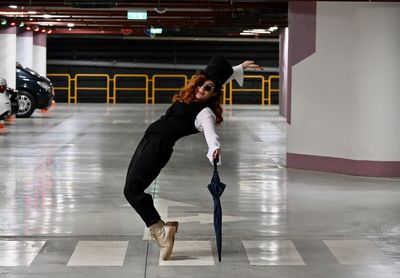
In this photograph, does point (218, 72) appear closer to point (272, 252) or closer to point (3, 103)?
point (272, 252)

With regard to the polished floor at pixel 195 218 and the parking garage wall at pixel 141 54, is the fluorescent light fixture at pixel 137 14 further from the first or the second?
the parking garage wall at pixel 141 54

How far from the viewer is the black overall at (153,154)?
8.10 metres

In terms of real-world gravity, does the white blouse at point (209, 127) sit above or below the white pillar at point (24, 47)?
below

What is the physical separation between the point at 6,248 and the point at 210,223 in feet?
7.31

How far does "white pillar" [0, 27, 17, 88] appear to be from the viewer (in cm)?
2825

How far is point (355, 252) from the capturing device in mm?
8492

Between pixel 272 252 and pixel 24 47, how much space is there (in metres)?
26.6

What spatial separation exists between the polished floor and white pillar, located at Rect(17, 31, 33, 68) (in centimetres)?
1583

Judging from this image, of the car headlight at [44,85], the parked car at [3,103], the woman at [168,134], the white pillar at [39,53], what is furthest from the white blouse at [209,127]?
the white pillar at [39,53]

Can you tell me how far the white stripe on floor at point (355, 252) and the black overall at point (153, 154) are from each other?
154 centimetres

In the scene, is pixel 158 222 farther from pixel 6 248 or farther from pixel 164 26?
pixel 164 26

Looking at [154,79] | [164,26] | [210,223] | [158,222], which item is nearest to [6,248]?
[158,222]

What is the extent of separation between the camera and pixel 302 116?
15227 millimetres

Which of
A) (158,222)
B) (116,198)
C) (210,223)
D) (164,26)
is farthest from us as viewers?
(164,26)
